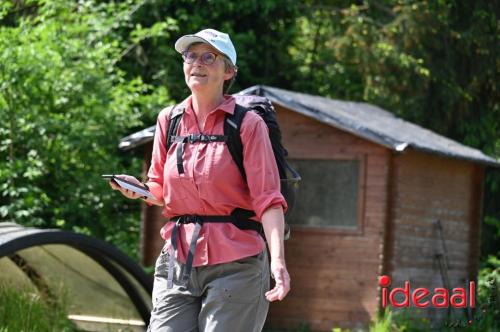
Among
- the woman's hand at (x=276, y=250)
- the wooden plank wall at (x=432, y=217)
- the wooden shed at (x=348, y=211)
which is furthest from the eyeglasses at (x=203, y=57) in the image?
the wooden plank wall at (x=432, y=217)

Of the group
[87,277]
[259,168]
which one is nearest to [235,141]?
[259,168]

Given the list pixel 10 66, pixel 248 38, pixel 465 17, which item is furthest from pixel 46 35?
pixel 465 17

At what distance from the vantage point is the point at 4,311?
28.8 ft

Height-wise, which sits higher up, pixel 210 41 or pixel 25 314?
pixel 210 41

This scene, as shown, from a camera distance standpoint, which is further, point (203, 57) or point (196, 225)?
point (203, 57)

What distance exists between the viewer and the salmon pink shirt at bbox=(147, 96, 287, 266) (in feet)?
14.9

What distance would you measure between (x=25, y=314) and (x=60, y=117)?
4462 mm

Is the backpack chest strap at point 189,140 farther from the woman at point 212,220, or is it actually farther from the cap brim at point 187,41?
the cap brim at point 187,41

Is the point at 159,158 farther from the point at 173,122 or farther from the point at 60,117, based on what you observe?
the point at 60,117

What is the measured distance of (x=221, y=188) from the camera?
15.0ft

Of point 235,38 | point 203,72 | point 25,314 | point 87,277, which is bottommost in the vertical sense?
point 25,314

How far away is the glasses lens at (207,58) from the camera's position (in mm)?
4695

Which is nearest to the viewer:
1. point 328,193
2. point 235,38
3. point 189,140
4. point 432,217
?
point 189,140

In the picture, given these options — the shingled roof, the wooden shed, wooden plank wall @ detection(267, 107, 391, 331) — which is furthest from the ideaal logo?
the shingled roof
